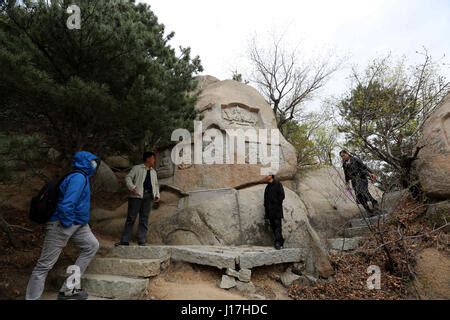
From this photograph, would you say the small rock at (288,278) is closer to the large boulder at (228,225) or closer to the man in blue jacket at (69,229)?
the large boulder at (228,225)

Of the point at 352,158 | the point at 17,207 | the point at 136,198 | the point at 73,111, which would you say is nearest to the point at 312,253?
the point at 352,158

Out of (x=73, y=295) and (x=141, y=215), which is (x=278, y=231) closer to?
(x=141, y=215)

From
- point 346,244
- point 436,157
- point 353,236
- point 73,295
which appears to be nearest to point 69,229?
point 73,295

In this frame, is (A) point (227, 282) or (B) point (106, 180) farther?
(B) point (106, 180)

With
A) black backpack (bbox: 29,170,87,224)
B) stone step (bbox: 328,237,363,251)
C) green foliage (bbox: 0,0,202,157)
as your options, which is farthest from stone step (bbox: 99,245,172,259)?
stone step (bbox: 328,237,363,251)

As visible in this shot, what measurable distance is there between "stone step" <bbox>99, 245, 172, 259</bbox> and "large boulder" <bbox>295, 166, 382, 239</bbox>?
5142mm

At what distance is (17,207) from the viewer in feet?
24.5

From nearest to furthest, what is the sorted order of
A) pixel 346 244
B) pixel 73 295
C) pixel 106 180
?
pixel 73 295, pixel 346 244, pixel 106 180

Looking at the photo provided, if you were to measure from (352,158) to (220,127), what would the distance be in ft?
12.0

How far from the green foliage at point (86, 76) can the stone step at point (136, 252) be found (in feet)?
6.59

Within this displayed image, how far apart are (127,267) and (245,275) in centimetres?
192

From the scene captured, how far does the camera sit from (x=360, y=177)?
7742 mm

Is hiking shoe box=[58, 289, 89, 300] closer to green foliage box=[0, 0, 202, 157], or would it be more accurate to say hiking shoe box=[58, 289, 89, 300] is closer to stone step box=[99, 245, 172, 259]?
stone step box=[99, 245, 172, 259]

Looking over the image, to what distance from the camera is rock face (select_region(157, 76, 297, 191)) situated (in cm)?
832
